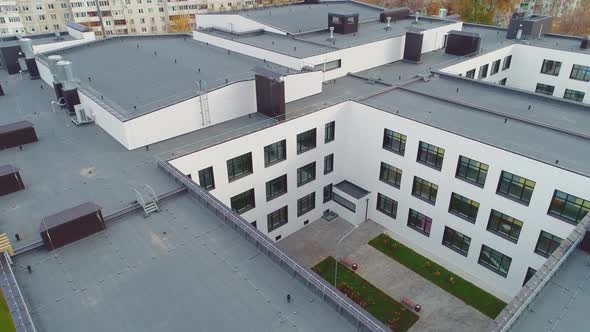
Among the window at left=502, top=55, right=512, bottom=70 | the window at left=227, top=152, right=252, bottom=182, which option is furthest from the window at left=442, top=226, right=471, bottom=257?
the window at left=502, top=55, right=512, bottom=70

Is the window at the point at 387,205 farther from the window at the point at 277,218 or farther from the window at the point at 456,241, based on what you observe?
the window at the point at 277,218

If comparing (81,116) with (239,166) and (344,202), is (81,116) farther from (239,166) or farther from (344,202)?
(344,202)

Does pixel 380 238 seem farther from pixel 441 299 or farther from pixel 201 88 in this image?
pixel 201 88

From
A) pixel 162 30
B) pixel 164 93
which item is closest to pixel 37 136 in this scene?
pixel 164 93

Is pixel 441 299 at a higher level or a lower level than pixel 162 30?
lower

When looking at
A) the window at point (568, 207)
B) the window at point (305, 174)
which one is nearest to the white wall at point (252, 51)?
the window at point (305, 174)

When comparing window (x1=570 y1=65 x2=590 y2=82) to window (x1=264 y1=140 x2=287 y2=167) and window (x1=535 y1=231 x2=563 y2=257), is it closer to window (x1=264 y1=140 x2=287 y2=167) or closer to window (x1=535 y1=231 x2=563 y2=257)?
window (x1=535 y1=231 x2=563 y2=257)
